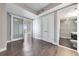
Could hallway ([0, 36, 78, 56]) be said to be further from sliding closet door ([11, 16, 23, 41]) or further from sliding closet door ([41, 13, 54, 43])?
sliding closet door ([11, 16, 23, 41])

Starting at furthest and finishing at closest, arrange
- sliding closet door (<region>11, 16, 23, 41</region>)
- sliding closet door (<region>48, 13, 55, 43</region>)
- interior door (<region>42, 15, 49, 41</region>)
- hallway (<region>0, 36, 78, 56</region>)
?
sliding closet door (<region>11, 16, 23, 41</region>), interior door (<region>42, 15, 49, 41</region>), sliding closet door (<region>48, 13, 55, 43</region>), hallway (<region>0, 36, 78, 56</region>)

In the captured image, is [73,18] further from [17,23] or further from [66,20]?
[17,23]

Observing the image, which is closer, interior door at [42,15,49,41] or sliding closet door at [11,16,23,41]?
interior door at [42,15,49,41]

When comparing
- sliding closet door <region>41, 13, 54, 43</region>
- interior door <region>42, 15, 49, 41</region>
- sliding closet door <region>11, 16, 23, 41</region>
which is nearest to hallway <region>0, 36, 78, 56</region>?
sliding closet door <region>41, 13, 54, 43</region>

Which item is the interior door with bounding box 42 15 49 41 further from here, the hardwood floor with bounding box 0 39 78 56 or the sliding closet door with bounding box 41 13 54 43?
A: the hardwood floor with bounding box 0 39 78 56

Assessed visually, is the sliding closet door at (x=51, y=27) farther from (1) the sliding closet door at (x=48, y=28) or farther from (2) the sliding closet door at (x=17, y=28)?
(2) the sliding closet door at (x=17, y=28)

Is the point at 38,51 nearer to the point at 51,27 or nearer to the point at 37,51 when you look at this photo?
the point at 37,51

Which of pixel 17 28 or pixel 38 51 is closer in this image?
pixel 38 51

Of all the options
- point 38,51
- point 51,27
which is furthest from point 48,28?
point 38,51

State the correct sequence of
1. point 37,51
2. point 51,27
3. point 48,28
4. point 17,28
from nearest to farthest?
point 37,51 → point 51,27 → point 48,28 → point 17,28

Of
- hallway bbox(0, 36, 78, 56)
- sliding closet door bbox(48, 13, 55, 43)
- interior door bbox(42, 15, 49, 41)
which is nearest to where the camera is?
hallway bbox(0, 36, 78, 56)

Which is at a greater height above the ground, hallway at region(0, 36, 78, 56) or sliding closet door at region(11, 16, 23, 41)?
sliding closet door at region(11, 16, 23, 41)

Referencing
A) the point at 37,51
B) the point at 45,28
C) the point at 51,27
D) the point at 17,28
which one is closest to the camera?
the point at 37,51

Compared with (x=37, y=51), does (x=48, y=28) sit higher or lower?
higher
